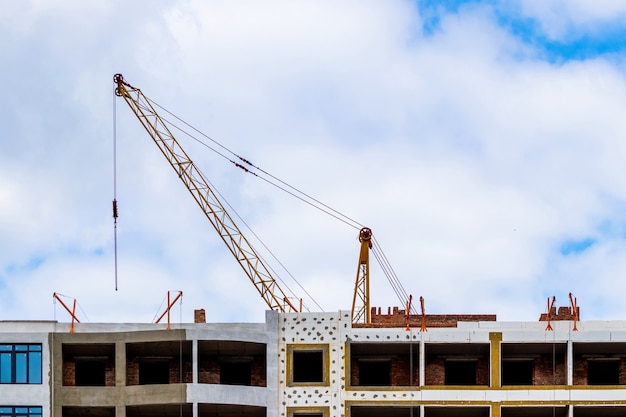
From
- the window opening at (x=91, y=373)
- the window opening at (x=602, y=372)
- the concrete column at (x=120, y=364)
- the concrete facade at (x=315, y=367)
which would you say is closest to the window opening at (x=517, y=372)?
the concrete facade at (x=315, y=367)

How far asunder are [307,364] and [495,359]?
1088 cm

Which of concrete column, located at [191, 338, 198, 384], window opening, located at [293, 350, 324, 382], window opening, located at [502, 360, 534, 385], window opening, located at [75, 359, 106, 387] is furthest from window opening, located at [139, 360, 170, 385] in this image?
window opening, located at [502, 360, 534, 385]

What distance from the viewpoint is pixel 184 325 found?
7600cm

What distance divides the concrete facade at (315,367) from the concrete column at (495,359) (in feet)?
0.19

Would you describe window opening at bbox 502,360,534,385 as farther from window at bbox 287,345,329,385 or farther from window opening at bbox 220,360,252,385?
window opening at bbox 220,360,252,385

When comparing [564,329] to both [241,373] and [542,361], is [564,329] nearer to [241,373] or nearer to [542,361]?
[542,361]

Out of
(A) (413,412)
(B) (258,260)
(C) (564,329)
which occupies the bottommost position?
(A) (413,412)

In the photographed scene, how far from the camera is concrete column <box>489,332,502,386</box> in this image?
75.7 metres

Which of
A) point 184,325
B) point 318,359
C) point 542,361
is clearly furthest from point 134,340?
point 542,361

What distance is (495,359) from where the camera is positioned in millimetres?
75812

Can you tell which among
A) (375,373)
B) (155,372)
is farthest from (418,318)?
(155,372)

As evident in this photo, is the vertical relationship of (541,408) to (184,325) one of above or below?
below

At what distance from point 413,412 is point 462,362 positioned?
14.1 feet

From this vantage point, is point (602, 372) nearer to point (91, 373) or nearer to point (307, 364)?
point (307, 364)
